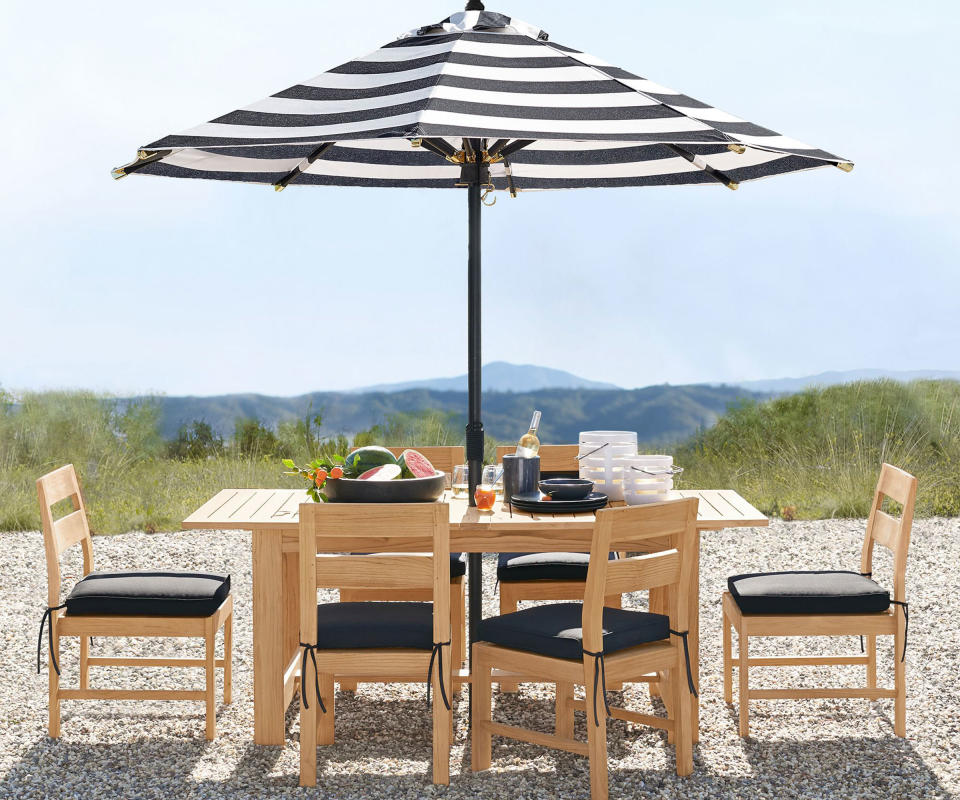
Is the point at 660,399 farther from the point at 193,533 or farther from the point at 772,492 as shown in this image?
the point at 193,533

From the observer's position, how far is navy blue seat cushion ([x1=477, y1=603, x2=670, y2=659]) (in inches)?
107

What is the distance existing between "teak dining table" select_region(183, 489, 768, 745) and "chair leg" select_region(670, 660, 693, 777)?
0.22 meters

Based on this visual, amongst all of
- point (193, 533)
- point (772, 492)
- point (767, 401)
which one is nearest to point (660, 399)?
point (767, 401)

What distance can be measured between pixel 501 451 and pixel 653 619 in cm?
123

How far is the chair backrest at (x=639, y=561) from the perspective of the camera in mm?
2635

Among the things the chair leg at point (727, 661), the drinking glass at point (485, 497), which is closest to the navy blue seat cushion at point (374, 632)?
the drinking glass at point (485, 497)

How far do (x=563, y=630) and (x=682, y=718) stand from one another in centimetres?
44

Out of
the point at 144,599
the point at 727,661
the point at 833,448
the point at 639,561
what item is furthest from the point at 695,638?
the point at 833,448

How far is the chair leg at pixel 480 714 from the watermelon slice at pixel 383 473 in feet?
1.84

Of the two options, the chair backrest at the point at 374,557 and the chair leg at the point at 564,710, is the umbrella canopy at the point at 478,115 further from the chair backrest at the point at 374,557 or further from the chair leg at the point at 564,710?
the chair leg at the point at 564,710

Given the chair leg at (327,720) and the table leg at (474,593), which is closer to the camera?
the chair leg at (327,720)

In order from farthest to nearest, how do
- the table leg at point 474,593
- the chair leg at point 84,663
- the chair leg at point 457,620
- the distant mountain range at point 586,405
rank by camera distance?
the distant mountain range at point 586,405, the chair leg at point 457,620, the chair leg at point 84,663, the table leg at point 474,593

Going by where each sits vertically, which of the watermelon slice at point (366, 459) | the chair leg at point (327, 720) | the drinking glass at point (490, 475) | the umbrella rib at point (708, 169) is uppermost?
the umbrella rib at point (708, 169)

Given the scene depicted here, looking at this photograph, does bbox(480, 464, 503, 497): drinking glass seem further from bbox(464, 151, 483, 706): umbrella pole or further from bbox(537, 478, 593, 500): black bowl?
bbox(537, 478, 593, 500): black bowl
